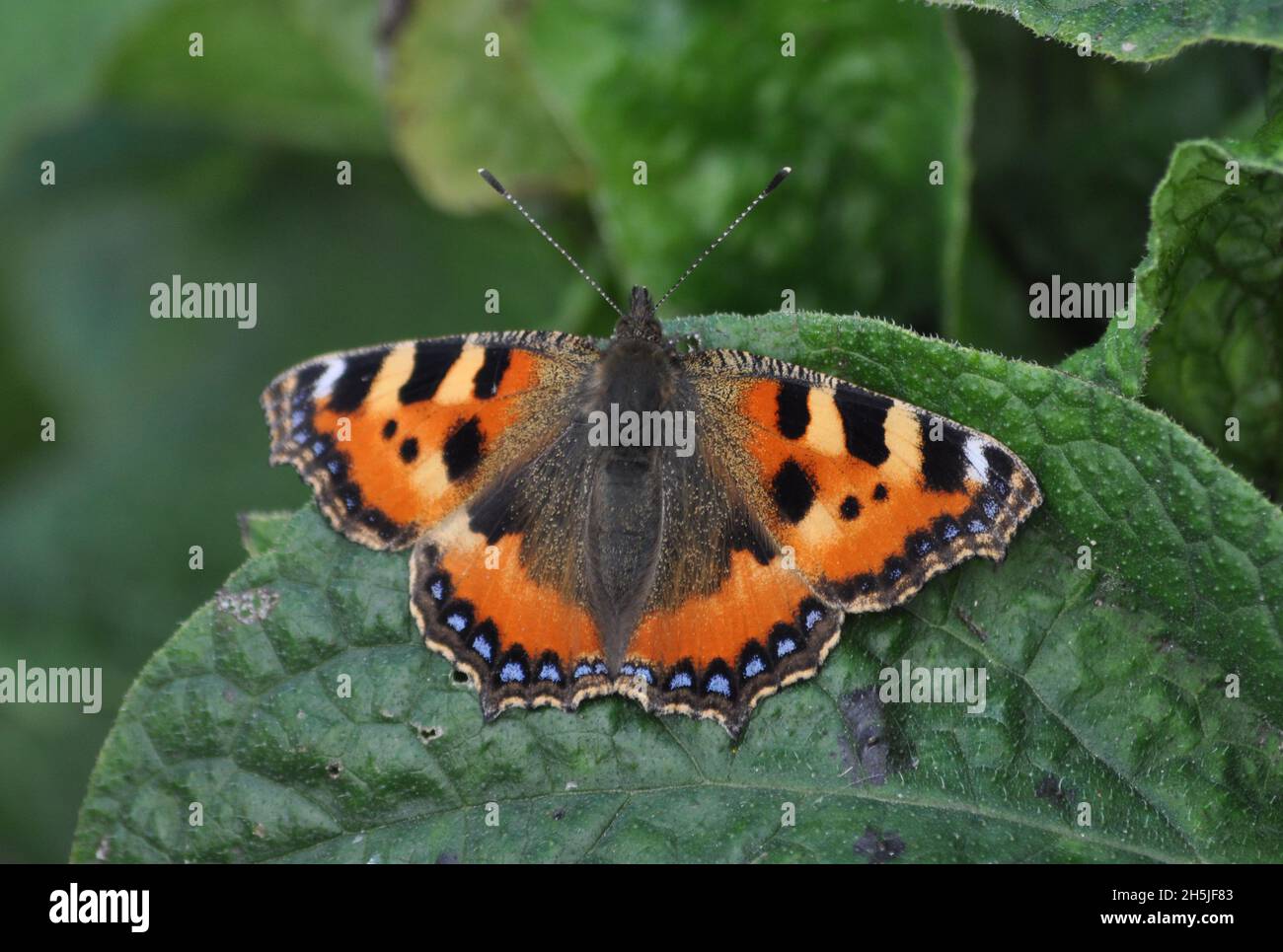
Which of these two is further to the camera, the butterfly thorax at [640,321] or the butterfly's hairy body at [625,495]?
the butterfly thorax at [640,321]

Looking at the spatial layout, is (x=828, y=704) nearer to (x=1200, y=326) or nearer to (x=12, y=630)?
(x=1200, y=326)

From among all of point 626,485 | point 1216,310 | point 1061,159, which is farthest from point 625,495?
point 1061,159

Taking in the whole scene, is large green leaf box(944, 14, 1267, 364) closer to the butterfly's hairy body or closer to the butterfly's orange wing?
the butterfly's hairy body

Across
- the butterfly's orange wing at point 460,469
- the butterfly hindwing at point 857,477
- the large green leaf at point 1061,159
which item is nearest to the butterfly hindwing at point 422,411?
the butterfly's orange wing at point 460,469

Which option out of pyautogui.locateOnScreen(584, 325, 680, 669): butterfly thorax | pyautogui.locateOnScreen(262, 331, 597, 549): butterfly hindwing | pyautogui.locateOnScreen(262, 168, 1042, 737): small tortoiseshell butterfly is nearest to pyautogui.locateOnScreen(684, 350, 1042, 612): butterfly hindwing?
pyautogui.locateOnScreen(262, 168, 1042, 737): small tortoiseshell butterfly

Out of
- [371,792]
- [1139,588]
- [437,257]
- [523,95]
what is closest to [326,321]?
[437,257]

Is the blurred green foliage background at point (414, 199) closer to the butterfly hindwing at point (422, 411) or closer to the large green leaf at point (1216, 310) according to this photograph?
the large green leaf at point (1216, 310)
